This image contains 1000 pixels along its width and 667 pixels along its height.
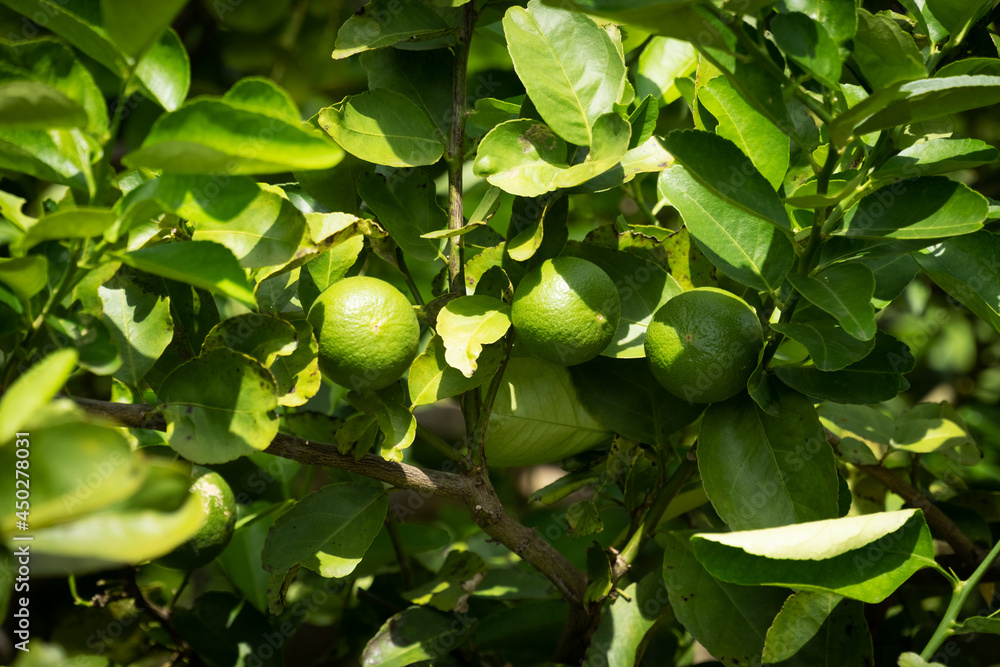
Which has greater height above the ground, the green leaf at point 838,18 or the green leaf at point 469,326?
the green leaf at point 838,18

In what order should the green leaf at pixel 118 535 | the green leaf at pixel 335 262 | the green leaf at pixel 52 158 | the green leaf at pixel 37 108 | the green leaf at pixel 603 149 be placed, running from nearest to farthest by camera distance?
1. the green leaf at pixel 118 535
2. the green leaf at pixel 37 108
3. the green leaf at pixel 52 158
4. the green leaf at pixel 603 149
5. the green leaf at pixel 335 262

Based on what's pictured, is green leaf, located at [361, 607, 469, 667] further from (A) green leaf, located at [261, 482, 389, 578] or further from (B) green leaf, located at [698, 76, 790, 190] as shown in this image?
(B) green leaf, located at [698, 76, 790, 190]

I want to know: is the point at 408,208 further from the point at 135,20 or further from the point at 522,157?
the point at 135,20

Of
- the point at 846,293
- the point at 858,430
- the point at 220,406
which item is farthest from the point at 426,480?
the point at 858,430

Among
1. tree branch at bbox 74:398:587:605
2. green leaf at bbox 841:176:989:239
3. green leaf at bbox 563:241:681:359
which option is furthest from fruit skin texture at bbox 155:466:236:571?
green leaf at bbox 841:176:989:239

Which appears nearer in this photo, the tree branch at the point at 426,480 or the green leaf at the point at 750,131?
the tree branch at the point at 426,480

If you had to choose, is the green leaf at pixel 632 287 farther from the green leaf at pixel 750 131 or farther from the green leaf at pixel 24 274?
the green leaf at pixel 24 274

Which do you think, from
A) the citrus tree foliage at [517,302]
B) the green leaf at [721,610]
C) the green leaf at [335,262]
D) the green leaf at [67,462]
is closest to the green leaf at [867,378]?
the citrus tree foliage at [517,302]

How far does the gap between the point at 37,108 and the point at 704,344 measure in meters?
0.59

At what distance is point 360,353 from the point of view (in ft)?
2.43

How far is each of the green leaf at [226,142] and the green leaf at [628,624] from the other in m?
0.63

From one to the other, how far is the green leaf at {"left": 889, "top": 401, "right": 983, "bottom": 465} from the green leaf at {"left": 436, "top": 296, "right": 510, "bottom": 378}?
652 mm

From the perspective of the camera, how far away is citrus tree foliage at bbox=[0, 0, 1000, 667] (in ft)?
1.91

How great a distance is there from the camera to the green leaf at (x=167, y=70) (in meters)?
0.69
